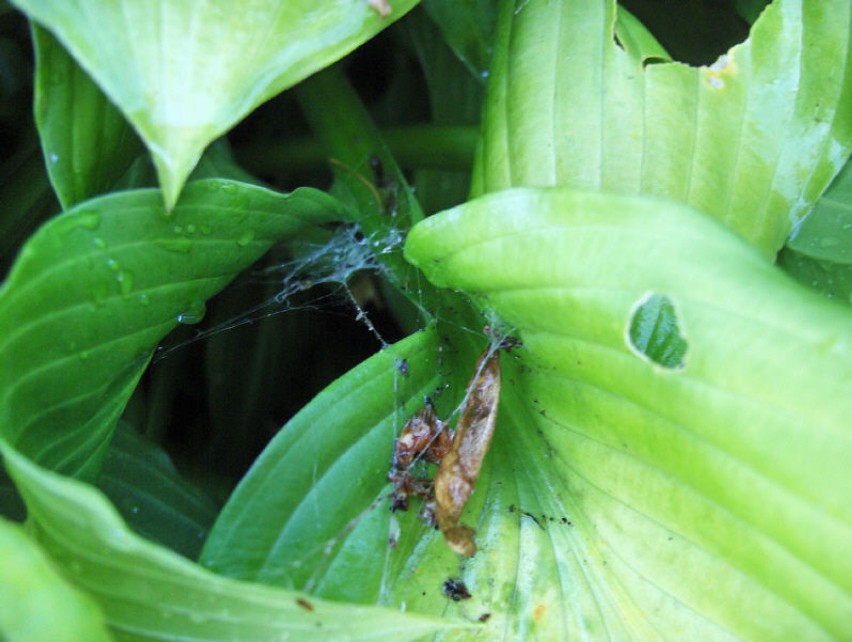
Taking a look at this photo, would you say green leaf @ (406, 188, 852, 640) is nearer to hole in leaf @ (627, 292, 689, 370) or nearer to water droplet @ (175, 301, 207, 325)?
hole in leaf @ (627, 292, 689, 370)

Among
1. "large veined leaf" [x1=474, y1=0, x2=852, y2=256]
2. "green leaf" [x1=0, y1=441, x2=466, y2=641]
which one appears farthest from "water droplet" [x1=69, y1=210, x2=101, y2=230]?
"large veined leaf" [x1=474, y1=0, x2=852, y2=256]

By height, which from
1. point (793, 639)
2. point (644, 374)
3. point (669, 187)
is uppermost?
point (669, 187)

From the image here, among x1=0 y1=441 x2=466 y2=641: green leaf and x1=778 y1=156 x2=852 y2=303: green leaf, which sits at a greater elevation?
x1=778 y1=156 x2=852 y2=303: green leaf

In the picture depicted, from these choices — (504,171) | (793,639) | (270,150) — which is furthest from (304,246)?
(793,639)

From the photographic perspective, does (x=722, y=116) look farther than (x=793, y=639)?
Yes

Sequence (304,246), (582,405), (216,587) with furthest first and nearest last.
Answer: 1. (304,246)
2. (582,405)
3. (216,587)

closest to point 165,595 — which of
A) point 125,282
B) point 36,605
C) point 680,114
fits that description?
point 36,605

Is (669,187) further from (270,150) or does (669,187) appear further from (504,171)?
(270,150)
